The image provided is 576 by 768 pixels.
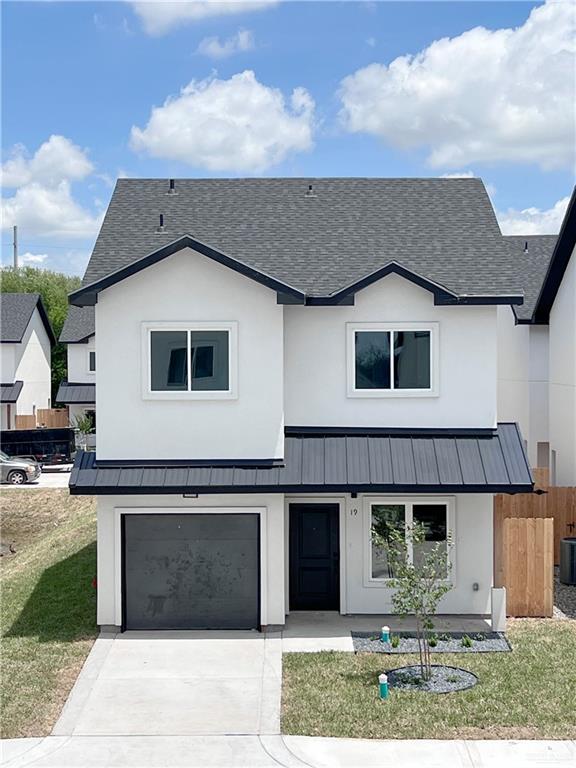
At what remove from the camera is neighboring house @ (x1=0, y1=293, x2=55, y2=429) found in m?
45.6

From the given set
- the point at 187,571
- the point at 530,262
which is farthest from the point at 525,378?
the point at 187,571

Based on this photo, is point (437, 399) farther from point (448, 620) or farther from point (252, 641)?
point (252, 641)

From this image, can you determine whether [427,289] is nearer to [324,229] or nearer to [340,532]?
[324,229]

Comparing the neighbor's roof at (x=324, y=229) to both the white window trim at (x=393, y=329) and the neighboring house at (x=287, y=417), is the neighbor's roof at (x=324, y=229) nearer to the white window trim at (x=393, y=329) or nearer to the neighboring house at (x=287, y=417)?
the neighboring house at (x=287, y=417)

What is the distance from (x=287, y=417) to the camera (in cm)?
1764

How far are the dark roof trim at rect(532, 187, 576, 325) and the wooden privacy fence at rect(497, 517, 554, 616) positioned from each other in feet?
26.8

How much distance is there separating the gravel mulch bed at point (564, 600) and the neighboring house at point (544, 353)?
12.9ft

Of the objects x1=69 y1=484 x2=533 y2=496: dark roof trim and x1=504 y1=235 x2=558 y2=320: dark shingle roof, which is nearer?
x1=69 y1=484 x2=533 y2=496: dark roof trim

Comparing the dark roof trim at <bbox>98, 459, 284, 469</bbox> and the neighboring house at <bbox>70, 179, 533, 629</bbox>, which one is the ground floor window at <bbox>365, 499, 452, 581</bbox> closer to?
the neighboring house at <bbox>70, 179, 533, 629</bbox>

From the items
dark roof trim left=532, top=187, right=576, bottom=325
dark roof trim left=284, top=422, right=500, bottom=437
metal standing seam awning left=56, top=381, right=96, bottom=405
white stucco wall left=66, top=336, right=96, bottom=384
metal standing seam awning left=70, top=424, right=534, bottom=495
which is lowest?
metal standing seam awning left=70, top=424, right=534, bottom=495

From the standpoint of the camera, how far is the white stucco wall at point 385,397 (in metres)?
17.4

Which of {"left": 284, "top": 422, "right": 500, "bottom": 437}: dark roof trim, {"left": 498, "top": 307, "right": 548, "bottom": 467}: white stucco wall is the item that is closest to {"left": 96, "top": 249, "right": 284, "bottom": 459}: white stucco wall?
{"left": 284, "top": 422, "right": 500, "bottom": 437}: dark roof trim

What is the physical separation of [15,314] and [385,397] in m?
34.4

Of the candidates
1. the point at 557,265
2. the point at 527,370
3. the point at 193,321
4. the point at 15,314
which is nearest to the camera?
the point at 193,321
